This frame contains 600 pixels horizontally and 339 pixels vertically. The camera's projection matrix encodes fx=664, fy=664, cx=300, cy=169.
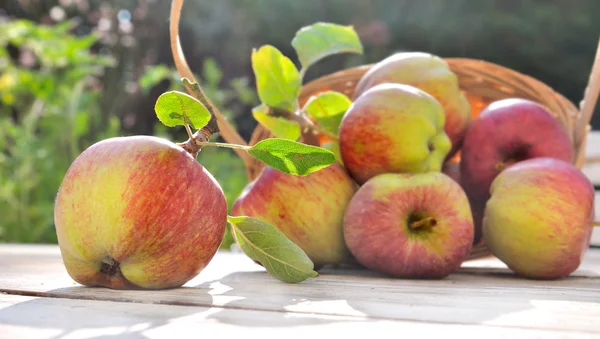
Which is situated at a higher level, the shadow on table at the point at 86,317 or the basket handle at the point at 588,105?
the basket handle at the point at 588,105

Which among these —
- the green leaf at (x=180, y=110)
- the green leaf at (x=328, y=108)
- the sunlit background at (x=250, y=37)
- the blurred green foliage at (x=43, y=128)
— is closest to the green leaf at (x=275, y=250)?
the green leaf at (x=180, y=110)

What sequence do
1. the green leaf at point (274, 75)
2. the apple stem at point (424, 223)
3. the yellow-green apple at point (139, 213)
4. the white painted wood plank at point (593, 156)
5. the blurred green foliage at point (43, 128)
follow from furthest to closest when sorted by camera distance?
1. the blurred green foliage at point (43, 128)
2. the white painted wood plank at point (593, 156)
3. the green leaf at point (274, 75)
4. the apple stem at point (424, 223)
5. the yellow-green apple at point (139, 213)

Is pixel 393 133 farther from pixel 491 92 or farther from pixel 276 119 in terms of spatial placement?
pixel 491 92

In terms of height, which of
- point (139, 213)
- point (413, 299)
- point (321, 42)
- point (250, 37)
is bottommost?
point (413, 299)

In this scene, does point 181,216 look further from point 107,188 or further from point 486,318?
point 486,318

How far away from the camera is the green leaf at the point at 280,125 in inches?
45.5

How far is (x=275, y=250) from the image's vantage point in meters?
0.82

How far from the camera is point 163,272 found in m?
0.75

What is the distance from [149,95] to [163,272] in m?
2.31

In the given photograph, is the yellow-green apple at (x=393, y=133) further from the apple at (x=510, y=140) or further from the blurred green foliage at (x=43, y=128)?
the blurred green foliage at (x=43, y=128)

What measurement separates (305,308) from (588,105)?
79 centimetres

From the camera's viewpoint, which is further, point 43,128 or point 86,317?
point 43,128

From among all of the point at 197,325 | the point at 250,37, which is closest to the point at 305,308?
the point at 197,325

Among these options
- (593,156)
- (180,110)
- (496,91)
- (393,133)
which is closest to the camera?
(180,110)
